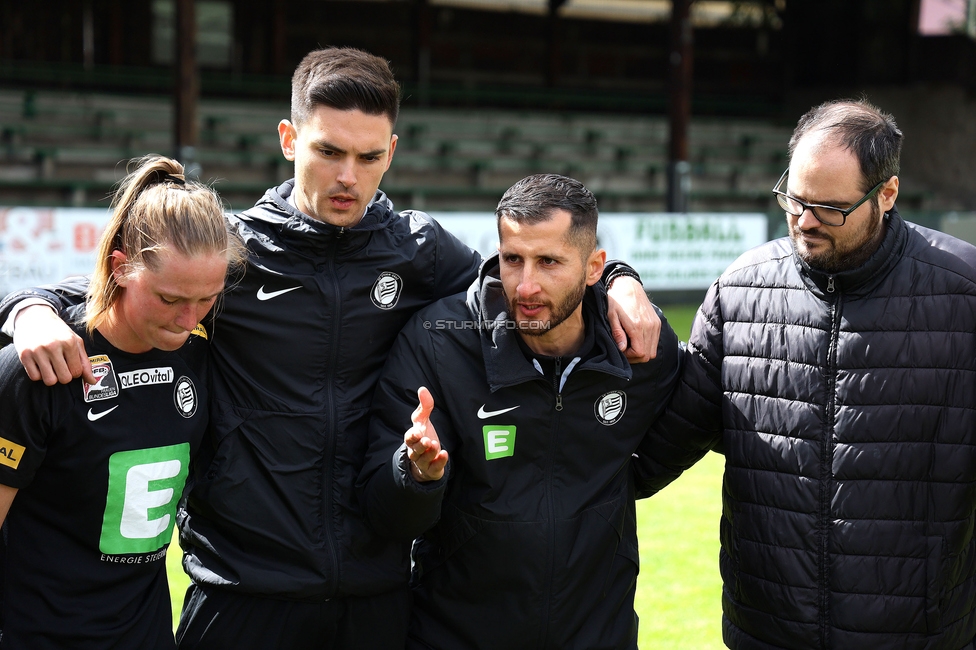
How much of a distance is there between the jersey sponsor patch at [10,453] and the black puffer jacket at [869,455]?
6.10 ft

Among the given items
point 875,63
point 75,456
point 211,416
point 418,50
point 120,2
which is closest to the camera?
point 75,456

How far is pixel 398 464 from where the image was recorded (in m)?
2.38

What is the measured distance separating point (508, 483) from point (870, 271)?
1108 mm

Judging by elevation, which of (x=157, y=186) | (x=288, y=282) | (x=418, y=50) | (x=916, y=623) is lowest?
(x=916, y=623)

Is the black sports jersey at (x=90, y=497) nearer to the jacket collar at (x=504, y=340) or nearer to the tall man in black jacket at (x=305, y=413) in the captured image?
the tall man in black jacket at (x=305, y=413)

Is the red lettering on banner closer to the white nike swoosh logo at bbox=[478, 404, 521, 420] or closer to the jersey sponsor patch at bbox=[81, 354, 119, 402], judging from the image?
the jersey sponsor patch at bbox=[81, 354, 119, 402]

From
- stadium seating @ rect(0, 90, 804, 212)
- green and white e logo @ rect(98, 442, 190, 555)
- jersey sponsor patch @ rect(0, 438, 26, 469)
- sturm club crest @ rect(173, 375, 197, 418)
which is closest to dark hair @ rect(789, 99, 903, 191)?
sturm club crest @ rect(173, 375, 197, 418)

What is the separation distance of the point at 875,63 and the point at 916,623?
2351 cm

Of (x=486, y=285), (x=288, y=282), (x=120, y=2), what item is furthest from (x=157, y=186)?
(x=120, y=2)

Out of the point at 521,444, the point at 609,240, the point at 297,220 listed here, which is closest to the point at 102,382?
the point at 297,220

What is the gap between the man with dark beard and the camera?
2539mm

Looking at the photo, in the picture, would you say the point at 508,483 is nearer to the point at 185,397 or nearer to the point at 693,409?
the point at 693,409

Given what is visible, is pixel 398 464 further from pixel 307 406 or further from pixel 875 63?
pixel 875 63

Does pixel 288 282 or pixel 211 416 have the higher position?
pixel 288 282
